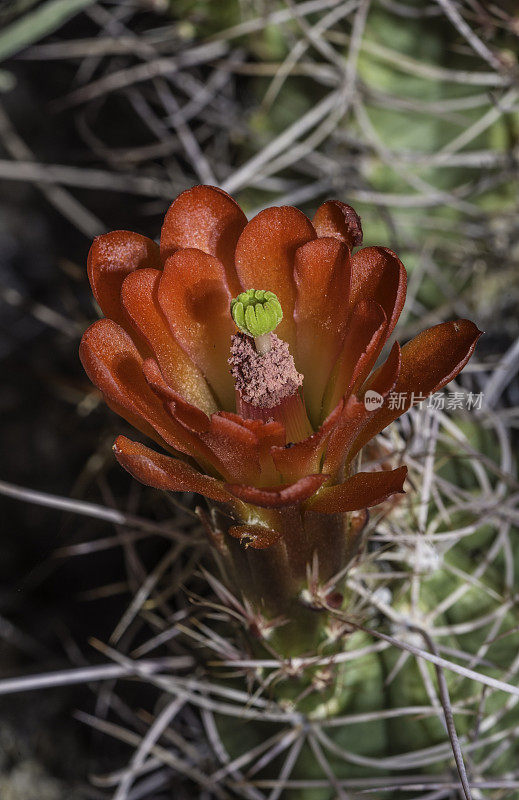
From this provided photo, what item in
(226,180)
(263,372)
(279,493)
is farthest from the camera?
(226,180)

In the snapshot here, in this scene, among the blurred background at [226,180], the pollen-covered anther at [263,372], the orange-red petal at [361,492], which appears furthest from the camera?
the blurred background at [226,180]

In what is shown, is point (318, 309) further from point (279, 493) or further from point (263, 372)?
point (279, 493)

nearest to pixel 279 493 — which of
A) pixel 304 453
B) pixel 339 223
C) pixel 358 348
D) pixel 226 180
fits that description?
pixel 304 453

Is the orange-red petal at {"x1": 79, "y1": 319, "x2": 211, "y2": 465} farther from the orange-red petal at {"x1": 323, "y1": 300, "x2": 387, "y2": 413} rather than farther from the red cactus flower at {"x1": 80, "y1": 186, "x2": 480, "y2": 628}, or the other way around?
the orange-red petal at {"x1": 323, "y1": 300, "x2": 387, "y2": 413}

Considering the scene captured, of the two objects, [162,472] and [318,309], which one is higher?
[318,309]

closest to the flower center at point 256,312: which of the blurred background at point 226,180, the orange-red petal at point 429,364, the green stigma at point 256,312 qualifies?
the green stigma at point 256,312

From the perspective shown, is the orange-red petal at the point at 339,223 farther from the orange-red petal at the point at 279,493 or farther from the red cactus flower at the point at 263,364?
the orange-red petal at the point at 279,493

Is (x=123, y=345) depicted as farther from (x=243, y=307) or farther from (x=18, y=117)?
(x=18, y=117)
